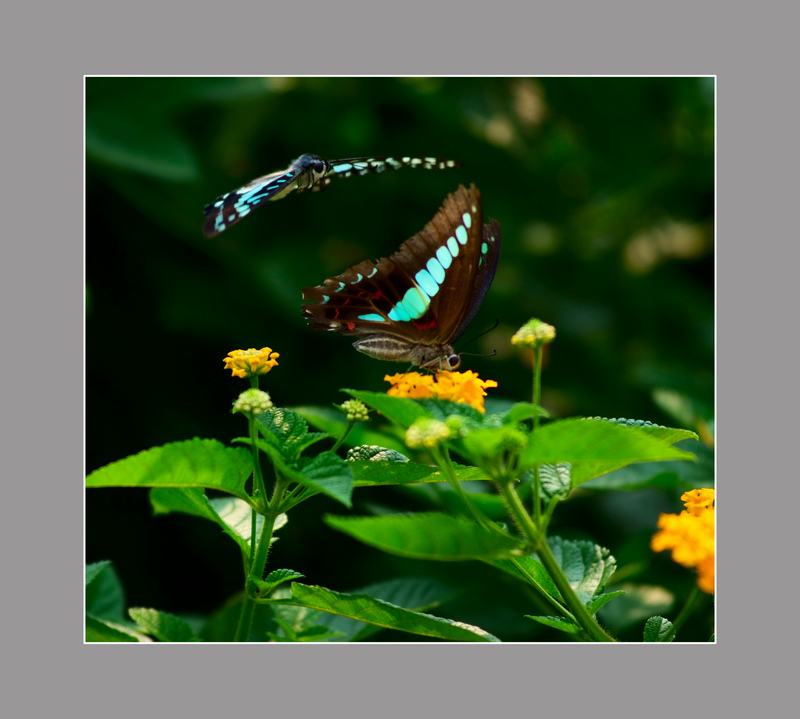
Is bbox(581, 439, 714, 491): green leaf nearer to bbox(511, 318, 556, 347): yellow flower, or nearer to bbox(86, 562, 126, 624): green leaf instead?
bbox(511, 318, 556, 347): yellow flower

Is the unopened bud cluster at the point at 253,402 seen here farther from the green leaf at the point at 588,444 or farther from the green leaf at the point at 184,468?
the green leaf at the point at 588,444

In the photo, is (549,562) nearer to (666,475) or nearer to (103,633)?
(666,475)

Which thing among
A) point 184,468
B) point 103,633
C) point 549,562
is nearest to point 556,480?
point 549,562

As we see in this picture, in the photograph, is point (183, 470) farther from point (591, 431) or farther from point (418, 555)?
point (591, 431)

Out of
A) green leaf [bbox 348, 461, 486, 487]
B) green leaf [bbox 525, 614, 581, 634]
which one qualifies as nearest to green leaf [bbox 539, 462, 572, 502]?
green leaf [bbox 348, 461, 486, 487]

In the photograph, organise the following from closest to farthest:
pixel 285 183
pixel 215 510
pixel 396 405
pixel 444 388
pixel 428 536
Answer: pixel 428 536 < pixel 396 405 < pixel 444 388 < pixel 215 510 < pixel 285 183

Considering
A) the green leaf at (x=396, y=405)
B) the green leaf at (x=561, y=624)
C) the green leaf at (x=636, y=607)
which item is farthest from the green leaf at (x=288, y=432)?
the green leaf at (x=636, y=607)

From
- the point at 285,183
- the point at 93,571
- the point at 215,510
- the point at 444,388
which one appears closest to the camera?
the point at 444,388
